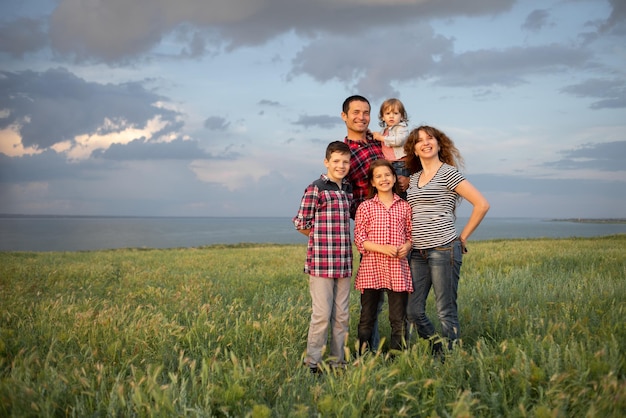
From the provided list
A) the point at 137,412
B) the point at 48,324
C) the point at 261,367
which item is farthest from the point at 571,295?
the point at 48,324

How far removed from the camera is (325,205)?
4.60 meters

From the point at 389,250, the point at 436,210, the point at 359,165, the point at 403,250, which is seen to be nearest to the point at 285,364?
the point at 389,250

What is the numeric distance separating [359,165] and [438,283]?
5.00ft

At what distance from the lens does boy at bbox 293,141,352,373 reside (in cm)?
455

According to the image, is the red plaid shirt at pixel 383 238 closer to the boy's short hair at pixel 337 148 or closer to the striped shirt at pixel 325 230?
the striped shirt at pixel 325 230

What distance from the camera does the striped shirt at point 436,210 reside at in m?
4.43

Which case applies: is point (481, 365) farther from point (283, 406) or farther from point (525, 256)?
point (525, 256)

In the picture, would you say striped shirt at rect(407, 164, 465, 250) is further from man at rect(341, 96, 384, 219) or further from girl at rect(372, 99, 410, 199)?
man at rect(341, 96, 384, 219)

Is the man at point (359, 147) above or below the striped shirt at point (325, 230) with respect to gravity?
above

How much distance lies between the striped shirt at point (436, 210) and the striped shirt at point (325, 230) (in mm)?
734

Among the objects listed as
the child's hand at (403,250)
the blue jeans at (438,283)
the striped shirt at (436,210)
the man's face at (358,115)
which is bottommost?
the blue jeans at (438,283)

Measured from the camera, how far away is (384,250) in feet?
14.5

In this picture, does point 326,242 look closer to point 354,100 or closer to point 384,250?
point 384,250

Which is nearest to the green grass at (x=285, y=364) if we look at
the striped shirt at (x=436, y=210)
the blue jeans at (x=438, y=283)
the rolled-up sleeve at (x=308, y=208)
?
the blue jeans at (x=438, y=283)
